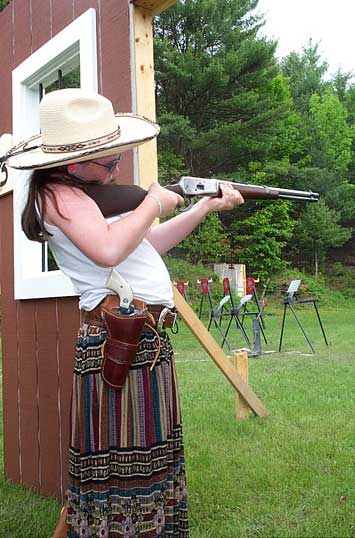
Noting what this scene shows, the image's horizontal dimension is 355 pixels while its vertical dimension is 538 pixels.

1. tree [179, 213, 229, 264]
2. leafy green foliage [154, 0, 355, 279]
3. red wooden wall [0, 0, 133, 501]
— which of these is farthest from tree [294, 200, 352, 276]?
red wooden wall [0, 0, 133, 501]

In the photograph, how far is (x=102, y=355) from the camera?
1781 millimetres

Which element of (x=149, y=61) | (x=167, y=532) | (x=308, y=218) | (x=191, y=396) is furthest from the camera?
(x=308, y=218)

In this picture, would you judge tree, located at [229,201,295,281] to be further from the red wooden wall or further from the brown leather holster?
the brown leather holster

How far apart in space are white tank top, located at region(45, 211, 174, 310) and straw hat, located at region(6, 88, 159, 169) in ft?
0.64

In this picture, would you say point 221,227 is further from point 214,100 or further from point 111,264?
point 111,264

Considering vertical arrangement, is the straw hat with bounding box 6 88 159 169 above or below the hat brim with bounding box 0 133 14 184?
below

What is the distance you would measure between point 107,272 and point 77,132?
0.40 m

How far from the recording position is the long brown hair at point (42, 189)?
5.77 ft

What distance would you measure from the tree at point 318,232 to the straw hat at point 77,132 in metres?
21.6

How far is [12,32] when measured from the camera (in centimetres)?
348

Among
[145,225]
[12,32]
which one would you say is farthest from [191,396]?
[145,225]

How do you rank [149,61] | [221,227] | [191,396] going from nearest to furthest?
[149,61]
[191,396]
[221,227]

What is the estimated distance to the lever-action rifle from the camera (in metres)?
1.79

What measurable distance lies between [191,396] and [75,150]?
4169 mm
